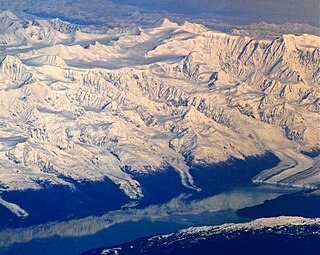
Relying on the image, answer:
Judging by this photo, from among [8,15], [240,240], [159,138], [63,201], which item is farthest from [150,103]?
[8,15]

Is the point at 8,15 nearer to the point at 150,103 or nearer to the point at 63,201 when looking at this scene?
the point at 150,103

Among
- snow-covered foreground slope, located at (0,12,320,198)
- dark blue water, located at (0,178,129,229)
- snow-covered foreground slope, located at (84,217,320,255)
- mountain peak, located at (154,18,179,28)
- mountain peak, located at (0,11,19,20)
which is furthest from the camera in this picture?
mountain peak, located at (0,11,19,20)

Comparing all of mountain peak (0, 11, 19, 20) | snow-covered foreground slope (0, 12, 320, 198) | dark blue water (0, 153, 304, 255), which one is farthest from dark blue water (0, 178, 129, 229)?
mountain peak (0, 11, 19, 20)

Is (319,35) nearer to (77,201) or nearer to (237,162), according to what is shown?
(237,162)

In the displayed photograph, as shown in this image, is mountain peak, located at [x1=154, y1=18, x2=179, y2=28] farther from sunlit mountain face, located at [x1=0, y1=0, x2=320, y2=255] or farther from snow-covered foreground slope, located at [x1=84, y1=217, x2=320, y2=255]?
snow-covered foreground slope, located at [x1=84, y1=217, x2=320, y2=255]

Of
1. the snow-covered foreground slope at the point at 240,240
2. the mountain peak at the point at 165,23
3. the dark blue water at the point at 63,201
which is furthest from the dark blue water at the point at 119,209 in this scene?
the mountain peak at the point at 165,23

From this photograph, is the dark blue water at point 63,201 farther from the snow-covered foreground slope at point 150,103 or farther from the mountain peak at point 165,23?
the mountain peak at point 165,23

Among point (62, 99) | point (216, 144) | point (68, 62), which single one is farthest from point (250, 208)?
point (68, 62)
